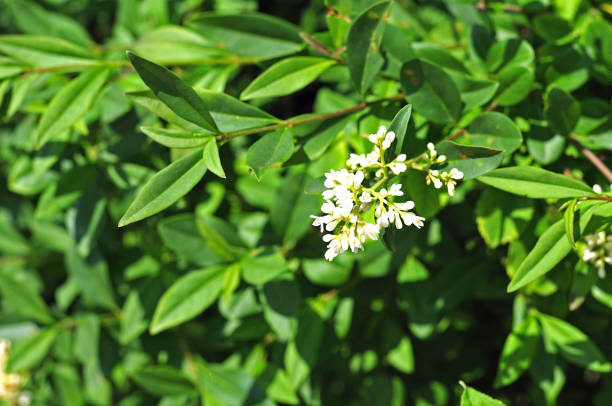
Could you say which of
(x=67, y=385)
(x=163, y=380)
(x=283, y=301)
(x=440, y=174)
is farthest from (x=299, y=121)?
(x=67, y=385)

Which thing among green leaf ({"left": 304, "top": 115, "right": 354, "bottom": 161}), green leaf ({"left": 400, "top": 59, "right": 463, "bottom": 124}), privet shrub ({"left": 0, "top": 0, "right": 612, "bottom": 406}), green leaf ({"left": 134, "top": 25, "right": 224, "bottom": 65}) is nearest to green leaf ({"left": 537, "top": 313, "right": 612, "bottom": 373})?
privet shrub ({"left": 0, "top": 0, "right": 612, "bottom": 406})

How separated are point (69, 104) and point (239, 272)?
2.00 ft

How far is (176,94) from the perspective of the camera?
1.15m

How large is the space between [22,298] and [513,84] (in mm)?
1699

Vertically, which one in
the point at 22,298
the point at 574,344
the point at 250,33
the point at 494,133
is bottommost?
the point at 22,298

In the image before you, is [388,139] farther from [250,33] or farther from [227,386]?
[227,386]

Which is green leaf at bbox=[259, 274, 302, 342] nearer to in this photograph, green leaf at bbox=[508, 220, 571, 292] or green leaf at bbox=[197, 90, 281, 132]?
green leaf at bbox=[197, 90, 281, 132]

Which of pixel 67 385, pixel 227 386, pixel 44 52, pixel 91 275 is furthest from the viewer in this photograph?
pixel 67 385

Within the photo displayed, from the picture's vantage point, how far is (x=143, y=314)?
1.85m

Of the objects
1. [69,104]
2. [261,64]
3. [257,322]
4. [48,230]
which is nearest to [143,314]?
[257,322]

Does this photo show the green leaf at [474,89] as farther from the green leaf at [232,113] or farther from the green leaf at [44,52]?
the green leaf at [44,52]

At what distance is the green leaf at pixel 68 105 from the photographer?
1449 mm

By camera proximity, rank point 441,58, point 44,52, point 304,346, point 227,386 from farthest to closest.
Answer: point 227,386 → point 304,346 → point 44,52 → point 441,58

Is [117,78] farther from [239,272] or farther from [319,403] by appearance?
[319,403]
